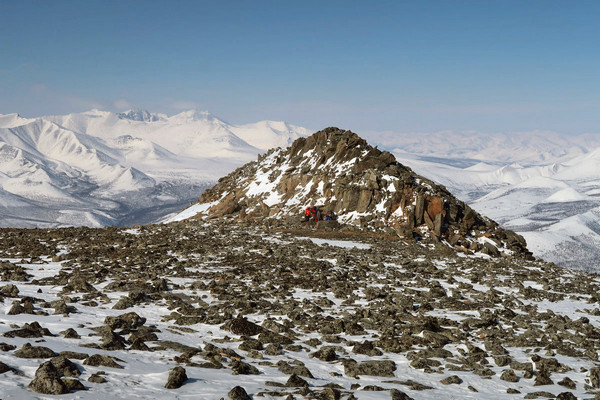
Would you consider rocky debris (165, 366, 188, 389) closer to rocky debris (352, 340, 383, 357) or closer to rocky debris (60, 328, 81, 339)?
rocky debris (60, 328, 81, 339)

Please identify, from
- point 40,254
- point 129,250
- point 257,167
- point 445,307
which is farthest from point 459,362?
point 257,167

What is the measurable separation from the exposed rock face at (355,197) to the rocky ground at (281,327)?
40.4 ft

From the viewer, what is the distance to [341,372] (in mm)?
11820

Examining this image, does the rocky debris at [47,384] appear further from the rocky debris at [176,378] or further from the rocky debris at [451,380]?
the rocky debris at [451,380]

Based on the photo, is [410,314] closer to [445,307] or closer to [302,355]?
[445,307]

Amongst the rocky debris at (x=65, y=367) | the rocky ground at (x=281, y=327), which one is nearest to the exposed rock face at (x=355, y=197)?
the rocky ground at (x=281, y=327)

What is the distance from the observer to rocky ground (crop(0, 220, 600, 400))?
9992 millimetres

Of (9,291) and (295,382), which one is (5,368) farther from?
(9,291)

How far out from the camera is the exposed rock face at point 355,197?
132ft

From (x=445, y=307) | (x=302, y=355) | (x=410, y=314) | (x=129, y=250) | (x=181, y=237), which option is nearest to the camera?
(x=302, y=355)

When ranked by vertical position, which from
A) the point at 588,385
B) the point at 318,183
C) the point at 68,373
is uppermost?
the point at 318,183

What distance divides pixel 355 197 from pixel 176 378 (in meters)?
36.9

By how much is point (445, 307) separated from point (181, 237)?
71.4ft

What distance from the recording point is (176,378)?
30.9 ft
